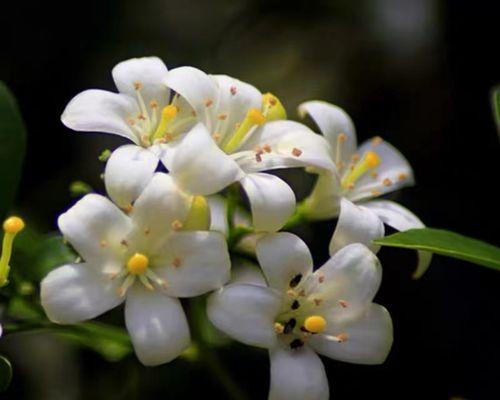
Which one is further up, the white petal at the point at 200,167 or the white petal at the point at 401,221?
the white petal at the point at 200,167

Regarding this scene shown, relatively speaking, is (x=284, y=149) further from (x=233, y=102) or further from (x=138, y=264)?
(x=138, y=264)

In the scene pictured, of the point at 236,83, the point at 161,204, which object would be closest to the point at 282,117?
the point at 236,83

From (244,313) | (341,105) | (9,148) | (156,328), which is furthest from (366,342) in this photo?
(341,105)

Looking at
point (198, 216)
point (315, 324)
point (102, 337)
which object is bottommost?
point (102, 337)

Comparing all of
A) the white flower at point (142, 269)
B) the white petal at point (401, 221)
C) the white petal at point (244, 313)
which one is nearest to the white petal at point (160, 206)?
the white flower at point (142, 269)

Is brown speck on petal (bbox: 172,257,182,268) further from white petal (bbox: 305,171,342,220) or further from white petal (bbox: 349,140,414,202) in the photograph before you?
white petal (bbox: 349,140,414,202)

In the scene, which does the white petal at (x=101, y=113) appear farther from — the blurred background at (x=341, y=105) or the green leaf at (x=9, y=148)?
the blurred background at (x=341, y=105)
